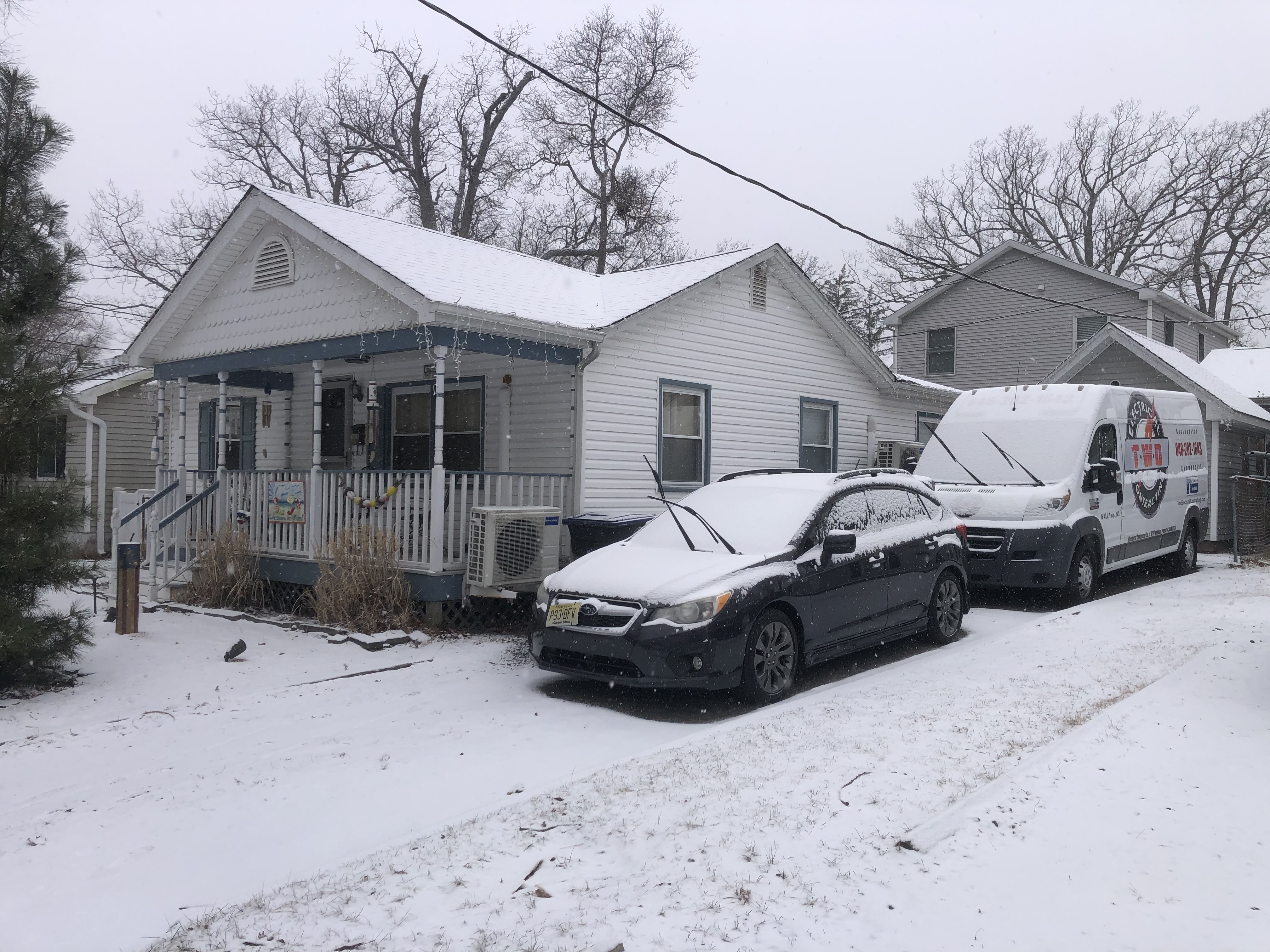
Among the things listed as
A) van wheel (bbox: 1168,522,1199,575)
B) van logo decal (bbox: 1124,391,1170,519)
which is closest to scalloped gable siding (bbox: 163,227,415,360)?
van logo decal (bbox: 1124,391,1170,519)

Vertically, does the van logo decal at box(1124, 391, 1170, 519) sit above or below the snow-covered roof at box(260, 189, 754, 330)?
below

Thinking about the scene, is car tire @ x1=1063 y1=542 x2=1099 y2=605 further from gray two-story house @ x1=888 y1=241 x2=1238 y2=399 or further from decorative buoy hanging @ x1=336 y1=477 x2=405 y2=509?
gray two-story house @ x1=888 y1=241 x2=1238 y2=399

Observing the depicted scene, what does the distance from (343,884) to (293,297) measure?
361 inches

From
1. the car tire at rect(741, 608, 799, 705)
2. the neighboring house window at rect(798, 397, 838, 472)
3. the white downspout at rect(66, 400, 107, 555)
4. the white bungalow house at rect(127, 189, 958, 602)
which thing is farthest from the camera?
the white downspout at rect(66, 400, 107, 555)

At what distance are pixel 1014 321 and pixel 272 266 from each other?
1943 centimetres

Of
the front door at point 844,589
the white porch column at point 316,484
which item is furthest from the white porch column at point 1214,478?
the white porch column at point 316,484

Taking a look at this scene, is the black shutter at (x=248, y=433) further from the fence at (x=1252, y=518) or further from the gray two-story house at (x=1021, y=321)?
the gray two-story house at (x=1021, y=321)

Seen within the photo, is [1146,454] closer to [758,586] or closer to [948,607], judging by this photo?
[948,607]

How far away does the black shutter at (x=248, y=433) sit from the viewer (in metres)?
15.9

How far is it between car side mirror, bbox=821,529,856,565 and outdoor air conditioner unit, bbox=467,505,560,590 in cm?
350

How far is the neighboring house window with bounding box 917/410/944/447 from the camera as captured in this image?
17.6 meters

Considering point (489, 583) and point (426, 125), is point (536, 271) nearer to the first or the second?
point (489, 583)

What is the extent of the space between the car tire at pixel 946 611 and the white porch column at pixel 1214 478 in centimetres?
1170

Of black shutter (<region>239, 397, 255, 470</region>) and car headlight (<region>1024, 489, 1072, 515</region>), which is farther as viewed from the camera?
black shutter (<region>239, 397, 255, 470</region>)
